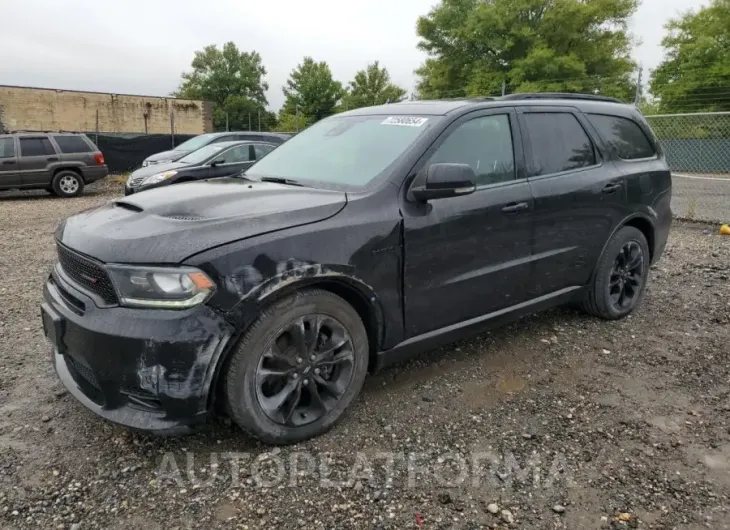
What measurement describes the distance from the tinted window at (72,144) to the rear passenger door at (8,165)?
3.30 ft

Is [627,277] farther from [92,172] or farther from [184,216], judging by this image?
[92,172]

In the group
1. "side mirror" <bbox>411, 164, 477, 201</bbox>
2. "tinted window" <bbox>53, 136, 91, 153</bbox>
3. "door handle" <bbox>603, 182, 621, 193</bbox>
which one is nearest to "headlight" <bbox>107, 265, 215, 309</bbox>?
"side mirror" <bbox>411, 164, 477, 201</bbox>

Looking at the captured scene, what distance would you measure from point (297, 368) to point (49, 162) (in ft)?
43.8

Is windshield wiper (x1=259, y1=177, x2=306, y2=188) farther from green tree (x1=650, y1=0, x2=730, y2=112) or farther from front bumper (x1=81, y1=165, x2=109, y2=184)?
green tree (x1=650, y1=0, x2=730, y2=112)

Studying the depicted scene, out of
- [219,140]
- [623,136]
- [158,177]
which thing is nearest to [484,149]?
[623,136]

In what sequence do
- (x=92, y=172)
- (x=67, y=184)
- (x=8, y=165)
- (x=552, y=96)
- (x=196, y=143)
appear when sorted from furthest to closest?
1. (x=196, y=143)
2. (x=92, y=172)
3. (x=67, y=184)
4. (x=8, y=165)
5. (x=552, y=96)

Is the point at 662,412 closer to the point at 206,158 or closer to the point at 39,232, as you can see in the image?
the point at 39,232

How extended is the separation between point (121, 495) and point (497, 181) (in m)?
2.64

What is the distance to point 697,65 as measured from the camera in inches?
1204

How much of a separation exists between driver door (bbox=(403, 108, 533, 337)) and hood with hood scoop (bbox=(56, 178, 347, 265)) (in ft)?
1.82

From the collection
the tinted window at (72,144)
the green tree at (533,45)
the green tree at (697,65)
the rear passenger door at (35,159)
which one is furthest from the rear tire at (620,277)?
the green tree at (533,45)

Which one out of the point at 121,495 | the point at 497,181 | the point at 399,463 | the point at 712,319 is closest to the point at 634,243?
the point at 712,319

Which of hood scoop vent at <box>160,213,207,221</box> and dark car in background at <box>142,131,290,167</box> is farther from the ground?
dark car in background at <box>142,131,290,167</box>

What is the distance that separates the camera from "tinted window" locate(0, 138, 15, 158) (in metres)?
13.0
